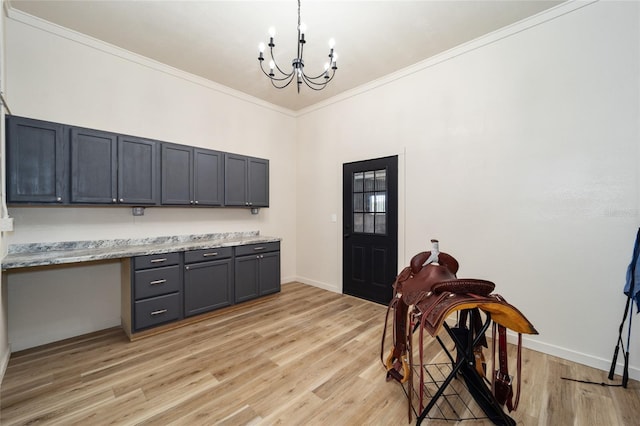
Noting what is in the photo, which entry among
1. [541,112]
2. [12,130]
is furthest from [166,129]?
[541,112]

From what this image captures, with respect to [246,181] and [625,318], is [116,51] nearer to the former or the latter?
[246,181]

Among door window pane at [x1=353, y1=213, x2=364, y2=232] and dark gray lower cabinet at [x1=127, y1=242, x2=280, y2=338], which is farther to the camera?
door window pane at [x1=353, y1=213, x2=364, y2=232]

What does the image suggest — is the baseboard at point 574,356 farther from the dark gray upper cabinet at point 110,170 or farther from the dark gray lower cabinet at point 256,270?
the dark gray upper cabinet at point 110,170

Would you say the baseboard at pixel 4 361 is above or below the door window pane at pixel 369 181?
below

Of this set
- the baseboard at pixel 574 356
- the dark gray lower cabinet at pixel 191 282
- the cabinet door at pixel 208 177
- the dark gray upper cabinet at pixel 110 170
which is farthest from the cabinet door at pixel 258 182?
the baseboard at pixel 574 356

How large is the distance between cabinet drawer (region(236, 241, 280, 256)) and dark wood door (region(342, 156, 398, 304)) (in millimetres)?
1170

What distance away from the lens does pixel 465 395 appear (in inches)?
83.4

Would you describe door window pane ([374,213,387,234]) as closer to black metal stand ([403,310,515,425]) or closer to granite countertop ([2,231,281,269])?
granite countertop ([2,231,281,269])

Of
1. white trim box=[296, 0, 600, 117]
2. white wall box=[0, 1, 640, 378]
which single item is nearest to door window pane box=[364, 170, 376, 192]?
white wall box=[0, 1, 640, 378]

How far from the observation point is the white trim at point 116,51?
9.18ft

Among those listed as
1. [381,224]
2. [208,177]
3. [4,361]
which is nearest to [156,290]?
[4,361]

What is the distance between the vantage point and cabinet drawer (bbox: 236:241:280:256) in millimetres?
3881

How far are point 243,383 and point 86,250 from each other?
2.32 meters

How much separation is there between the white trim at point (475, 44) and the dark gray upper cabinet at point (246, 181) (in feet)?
5.89
